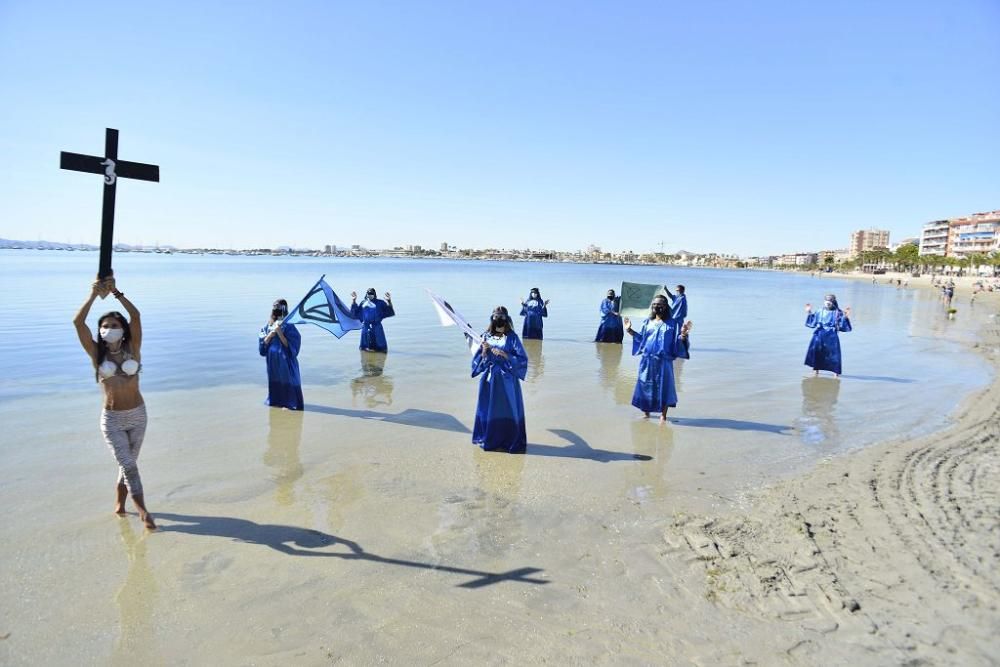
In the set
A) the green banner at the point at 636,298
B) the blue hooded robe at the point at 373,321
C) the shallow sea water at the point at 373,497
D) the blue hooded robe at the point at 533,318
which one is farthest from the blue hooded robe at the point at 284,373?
the blue hooded robe at the point at 533,318

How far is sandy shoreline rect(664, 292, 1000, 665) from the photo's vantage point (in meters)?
3.40

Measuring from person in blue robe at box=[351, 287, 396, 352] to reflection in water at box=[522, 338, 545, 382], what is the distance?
3710 millimetres

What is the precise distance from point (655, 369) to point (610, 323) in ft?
29.2

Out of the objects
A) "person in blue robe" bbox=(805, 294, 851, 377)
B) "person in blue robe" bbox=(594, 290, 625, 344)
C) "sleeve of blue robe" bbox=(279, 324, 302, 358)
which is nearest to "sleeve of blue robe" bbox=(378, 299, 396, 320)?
"sleeve of blue robe" bbox=(279, 324, 302, 358)

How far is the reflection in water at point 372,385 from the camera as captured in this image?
9.55 metres

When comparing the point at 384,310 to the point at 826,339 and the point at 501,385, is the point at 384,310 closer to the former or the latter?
the point at 501,385

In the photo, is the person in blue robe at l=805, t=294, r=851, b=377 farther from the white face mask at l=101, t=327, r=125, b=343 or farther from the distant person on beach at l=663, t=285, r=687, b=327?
the white face mask at l=101, t=327, r=125, b=343

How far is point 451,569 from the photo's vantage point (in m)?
4.20

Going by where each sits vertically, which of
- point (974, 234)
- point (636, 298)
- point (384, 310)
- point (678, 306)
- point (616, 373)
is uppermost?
point (974, 234)

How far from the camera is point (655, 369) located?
8.16 meters

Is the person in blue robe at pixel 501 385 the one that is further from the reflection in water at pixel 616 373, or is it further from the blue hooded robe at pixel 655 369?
the reflection in water at pixel 616 373

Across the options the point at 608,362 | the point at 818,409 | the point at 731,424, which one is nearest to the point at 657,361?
the point at 731,424

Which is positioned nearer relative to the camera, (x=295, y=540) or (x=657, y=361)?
(x=295, y=540)

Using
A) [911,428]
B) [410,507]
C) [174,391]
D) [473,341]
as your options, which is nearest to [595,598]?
[410,507]
